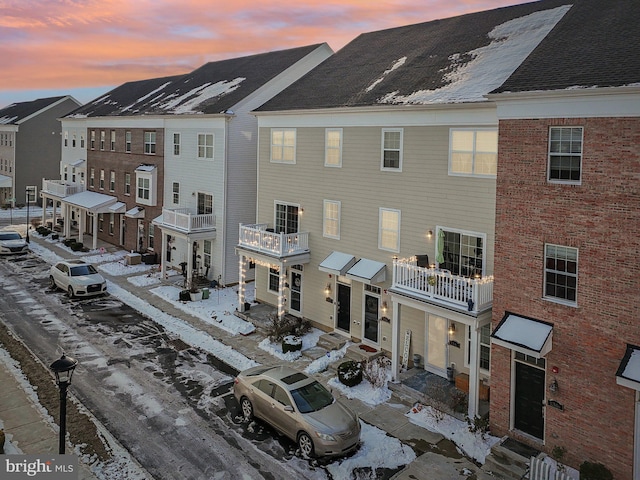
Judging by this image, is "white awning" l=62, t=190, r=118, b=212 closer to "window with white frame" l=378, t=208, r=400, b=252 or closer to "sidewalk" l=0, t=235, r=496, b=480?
"sidewalk" l=0, t=235, r=496, b=480

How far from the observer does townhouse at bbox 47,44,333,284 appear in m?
29.0

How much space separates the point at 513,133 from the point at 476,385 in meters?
7.16

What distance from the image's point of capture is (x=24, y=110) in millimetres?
65500

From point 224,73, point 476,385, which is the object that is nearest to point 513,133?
point 476,385

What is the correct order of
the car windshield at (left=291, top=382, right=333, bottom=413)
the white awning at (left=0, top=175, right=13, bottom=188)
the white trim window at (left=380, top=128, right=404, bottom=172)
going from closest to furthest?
the car windshield at (left=291, top=382, right=333, bottom=413)
the white trim window at (left=380, top=128, right=404, bottom=172)
the white awning at (left=0, top=175, right=13, bottom=188)

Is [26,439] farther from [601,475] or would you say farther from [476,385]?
[601,475]

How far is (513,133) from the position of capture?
13938 mm

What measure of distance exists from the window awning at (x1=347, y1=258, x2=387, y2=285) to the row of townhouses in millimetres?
91

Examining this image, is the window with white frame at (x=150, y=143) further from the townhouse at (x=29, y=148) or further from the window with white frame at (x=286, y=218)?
the townhouse at (x=29, y=148)

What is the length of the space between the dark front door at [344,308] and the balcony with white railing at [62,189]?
1255 inches

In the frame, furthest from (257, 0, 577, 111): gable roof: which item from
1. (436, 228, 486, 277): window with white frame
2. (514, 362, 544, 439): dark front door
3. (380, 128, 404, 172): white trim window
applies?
(514, 362, 544, 439): dark front door

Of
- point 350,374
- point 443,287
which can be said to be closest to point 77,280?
point 350,374

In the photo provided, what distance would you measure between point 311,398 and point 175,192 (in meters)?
22.4

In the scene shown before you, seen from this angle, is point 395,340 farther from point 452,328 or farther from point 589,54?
point 589,54
